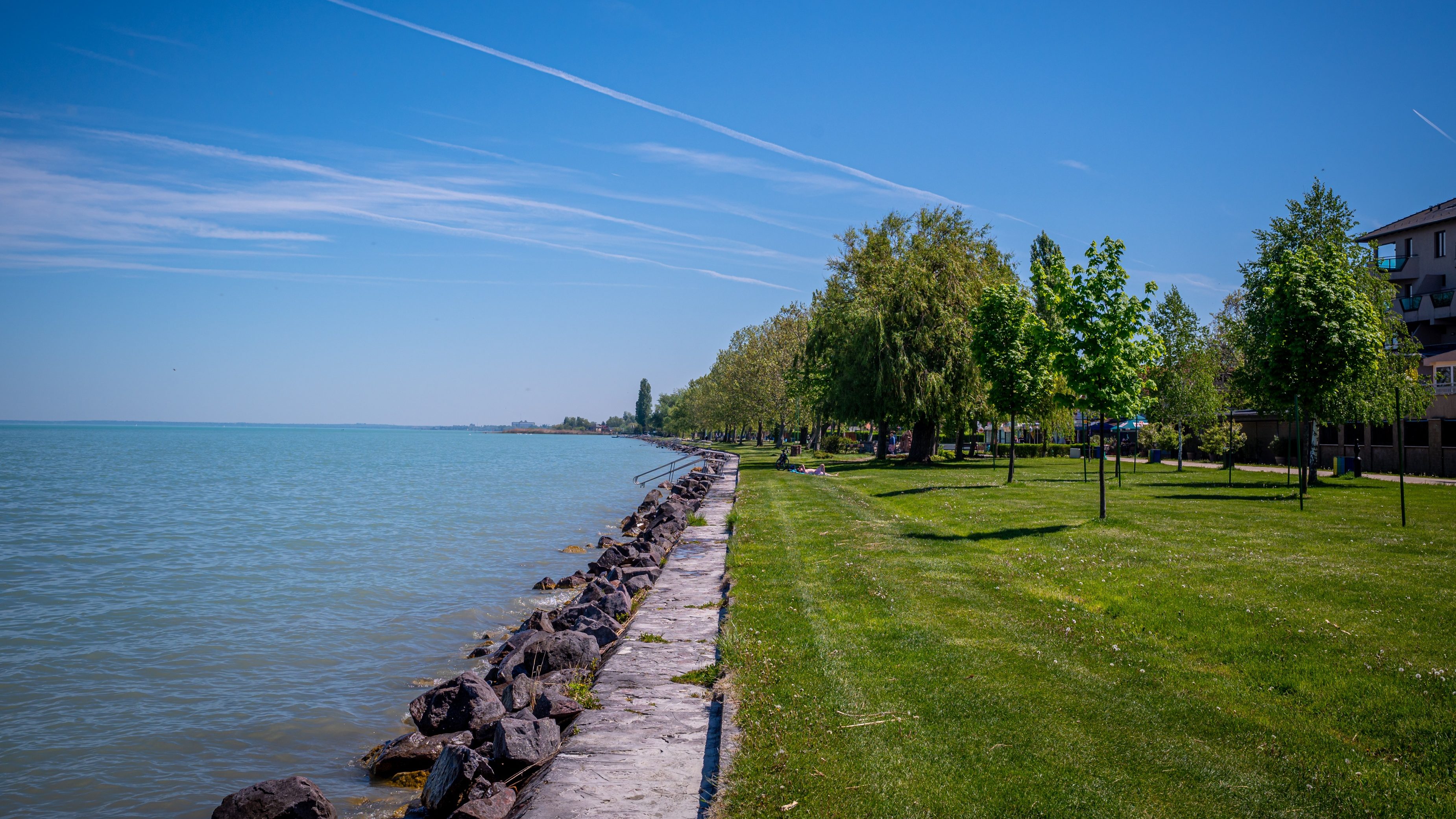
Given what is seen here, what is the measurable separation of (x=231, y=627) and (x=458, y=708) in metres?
8.25

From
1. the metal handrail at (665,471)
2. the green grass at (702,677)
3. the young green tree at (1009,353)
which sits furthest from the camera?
the metal handrail at (665,471)

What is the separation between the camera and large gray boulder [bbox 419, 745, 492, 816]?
609 cm

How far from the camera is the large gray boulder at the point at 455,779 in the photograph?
609cm

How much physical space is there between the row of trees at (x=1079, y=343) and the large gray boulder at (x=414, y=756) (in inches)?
585

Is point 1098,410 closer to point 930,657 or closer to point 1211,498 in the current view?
point 1211,498

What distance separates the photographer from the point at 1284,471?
3591cm

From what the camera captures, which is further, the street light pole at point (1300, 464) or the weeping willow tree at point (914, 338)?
the weeping willow tree at point (914, 338)

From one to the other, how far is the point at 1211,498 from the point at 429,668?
19.9 meters

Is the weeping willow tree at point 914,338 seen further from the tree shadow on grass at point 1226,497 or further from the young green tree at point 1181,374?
the tree shadow on grass at point 1226,497

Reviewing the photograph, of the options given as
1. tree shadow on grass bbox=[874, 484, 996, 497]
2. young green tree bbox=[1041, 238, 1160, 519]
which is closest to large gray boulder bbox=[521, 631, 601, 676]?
young green tree bbox=[1041, 238, 1160, 519]

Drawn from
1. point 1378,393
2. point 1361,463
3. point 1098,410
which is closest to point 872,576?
point 1098,410

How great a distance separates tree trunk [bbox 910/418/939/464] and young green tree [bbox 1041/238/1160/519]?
76.5 feet

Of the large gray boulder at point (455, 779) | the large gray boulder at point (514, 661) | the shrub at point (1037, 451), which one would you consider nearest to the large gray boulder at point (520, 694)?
the large gray boulder at point (514, 661)

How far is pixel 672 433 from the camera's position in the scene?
7269 inches
